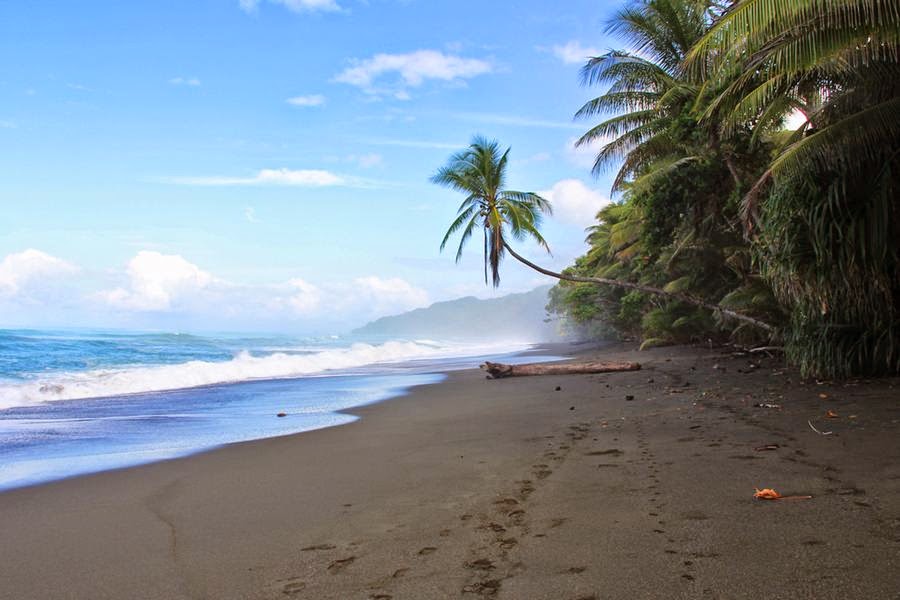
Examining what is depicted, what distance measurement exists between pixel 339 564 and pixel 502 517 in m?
1.04

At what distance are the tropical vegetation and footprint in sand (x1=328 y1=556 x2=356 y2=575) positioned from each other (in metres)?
5.89

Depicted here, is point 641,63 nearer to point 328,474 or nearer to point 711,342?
point 711,342

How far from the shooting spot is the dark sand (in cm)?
261

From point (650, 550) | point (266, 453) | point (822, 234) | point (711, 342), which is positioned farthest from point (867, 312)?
point (711, 342)

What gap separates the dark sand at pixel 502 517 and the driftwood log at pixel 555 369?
776 centimetres

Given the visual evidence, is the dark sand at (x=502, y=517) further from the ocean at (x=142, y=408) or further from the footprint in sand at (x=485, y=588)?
the ocean at (x=142, y=408)

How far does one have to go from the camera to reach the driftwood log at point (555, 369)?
14.6 m

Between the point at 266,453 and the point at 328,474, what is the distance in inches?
60.2

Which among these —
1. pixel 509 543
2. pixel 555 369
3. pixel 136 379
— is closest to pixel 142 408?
pixel 136 379

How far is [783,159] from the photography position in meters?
7.82

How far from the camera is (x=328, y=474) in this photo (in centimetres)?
514

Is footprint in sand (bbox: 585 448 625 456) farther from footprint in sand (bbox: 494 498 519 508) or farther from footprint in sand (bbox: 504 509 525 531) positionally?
footprint in sand (bbox: 504 509 525 531)

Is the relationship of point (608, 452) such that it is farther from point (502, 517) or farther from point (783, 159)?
point (783, 159)

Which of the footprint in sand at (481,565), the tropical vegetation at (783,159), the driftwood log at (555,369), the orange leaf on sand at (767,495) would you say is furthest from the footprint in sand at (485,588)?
the driftwood log at (555,369)
